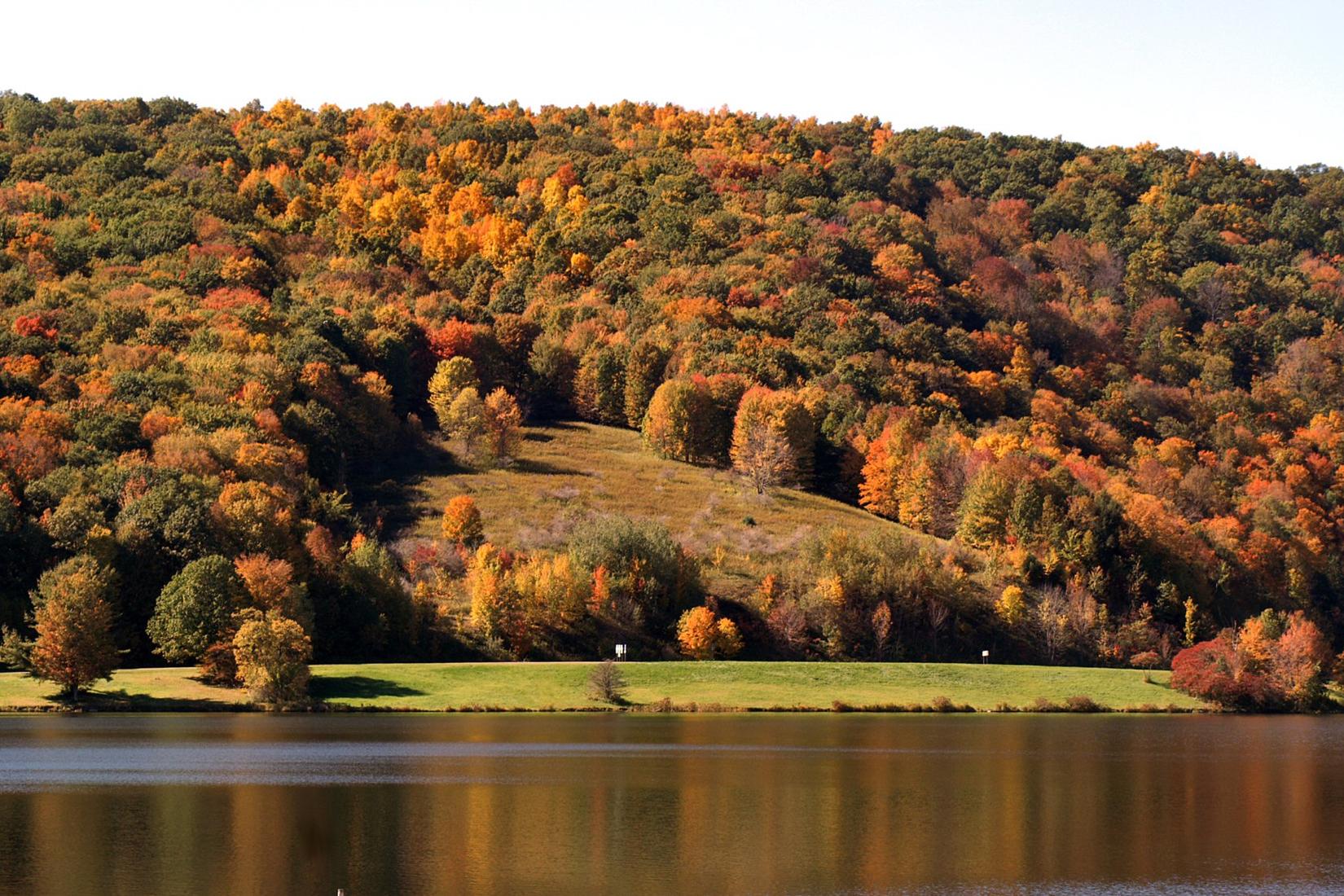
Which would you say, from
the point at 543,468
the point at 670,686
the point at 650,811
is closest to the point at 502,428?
the point at 543,468

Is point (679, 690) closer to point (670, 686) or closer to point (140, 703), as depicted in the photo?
point (670, 686)

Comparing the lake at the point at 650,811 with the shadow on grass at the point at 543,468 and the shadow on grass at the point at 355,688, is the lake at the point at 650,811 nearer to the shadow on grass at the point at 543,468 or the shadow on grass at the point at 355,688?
the shadow on grass at the point at 355,688

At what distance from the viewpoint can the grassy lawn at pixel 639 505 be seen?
440ft

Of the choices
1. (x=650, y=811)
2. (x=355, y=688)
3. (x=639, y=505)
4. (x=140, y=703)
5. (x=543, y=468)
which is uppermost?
(x=543, y=468)

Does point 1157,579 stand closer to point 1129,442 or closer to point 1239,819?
point 1129,442

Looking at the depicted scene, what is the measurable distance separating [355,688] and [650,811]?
45.9m

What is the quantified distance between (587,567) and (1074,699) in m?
34.3

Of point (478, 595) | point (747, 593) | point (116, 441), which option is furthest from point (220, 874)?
point (116, 441)

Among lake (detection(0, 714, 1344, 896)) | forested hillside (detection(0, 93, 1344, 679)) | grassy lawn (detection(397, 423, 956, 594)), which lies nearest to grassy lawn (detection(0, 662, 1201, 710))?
forested hillside (detection(0, 93, 1344, 679))

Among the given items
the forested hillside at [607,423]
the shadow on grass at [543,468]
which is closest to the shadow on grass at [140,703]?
the forested hillside at [607,423]

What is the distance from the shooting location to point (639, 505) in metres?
147

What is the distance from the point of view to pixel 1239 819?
185ft

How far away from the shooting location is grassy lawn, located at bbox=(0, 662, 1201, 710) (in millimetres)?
95188

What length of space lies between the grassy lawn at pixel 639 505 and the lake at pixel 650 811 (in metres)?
48.1
